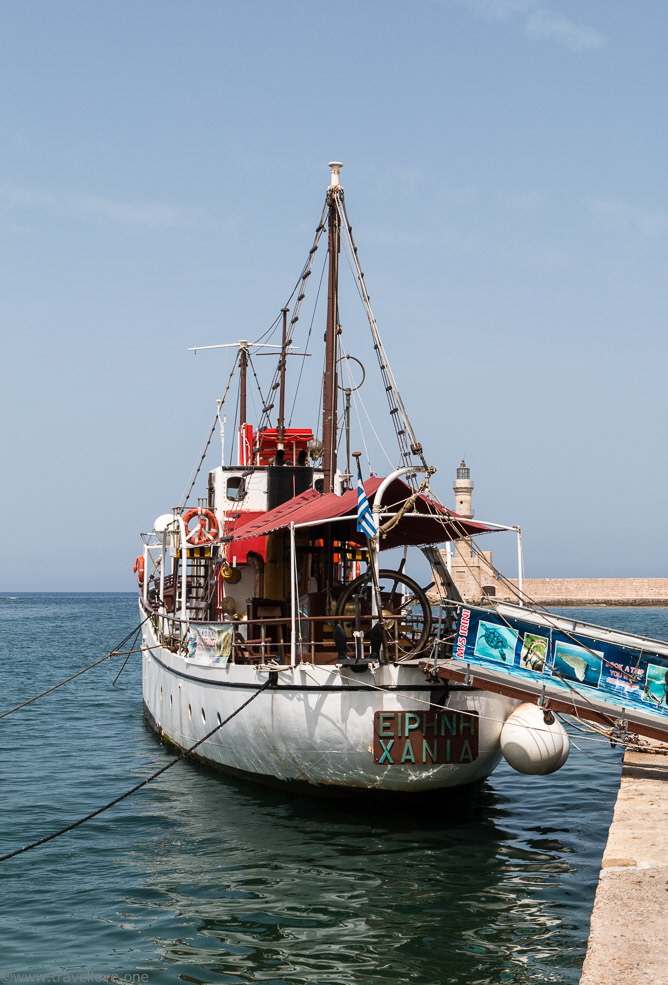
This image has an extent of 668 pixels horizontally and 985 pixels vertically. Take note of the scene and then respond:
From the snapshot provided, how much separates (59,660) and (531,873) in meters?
37.7

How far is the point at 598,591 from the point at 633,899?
91573mm

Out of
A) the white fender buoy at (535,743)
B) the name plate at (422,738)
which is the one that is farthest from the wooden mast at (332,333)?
the white fender buoy at (535,743)

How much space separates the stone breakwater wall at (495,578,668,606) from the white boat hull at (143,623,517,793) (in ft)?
267

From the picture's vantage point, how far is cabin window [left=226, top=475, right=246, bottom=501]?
21.2 m

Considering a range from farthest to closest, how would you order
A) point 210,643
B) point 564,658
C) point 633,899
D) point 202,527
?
1. point 202,527
2. point 210,643
3. point 564,658
4. point 633,899

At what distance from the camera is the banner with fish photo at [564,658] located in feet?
43.0

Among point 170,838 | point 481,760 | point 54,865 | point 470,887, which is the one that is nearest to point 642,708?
point 481,760

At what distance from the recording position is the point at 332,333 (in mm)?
19031

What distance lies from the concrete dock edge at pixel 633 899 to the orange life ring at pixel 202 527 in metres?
11.3

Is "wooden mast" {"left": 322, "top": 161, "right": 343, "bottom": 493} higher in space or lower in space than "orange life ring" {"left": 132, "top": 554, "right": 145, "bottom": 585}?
higher

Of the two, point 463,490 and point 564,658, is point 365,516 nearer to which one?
point 564,658

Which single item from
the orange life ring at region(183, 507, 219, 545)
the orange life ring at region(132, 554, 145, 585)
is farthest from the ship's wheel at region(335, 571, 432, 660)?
the orange life ring at region(132, 554, 145, 585)

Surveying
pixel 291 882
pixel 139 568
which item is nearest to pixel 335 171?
pixel 291 882

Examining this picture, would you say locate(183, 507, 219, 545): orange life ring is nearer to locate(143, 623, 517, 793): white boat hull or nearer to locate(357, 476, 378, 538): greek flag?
locate(143, 623, 517, 793): white boat hull
